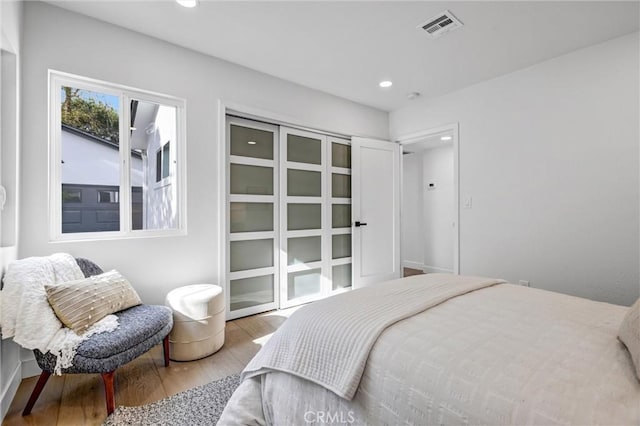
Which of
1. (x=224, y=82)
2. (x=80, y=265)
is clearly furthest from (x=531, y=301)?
(x=224, y=82)

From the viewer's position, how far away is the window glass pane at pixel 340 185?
3.85m

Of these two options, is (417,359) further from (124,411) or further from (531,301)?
(124,411)

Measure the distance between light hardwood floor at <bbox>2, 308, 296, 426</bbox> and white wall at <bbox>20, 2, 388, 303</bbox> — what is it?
57cm

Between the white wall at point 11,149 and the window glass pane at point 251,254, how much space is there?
159 cm

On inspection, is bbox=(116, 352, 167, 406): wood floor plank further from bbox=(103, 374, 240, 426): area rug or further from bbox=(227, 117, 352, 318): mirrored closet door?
bbox=(227, 117, 352, 318): mirrored closet door

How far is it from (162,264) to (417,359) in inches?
86.4

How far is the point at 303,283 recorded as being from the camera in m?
3.59

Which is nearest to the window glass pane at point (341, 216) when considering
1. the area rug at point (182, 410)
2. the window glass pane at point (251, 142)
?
the window glass pane at point (251, 142)

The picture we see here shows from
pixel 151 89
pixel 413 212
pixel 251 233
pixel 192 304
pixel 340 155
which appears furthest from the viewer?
pixel 413 212

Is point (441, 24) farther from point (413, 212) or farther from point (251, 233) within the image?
point (413, 212)

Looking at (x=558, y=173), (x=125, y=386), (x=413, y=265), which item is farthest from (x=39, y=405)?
(x=413, y=265)

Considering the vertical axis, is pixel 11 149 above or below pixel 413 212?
above

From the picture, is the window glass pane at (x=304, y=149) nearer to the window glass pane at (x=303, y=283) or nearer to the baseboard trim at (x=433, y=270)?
the window glass pane at (x=303, y=283)

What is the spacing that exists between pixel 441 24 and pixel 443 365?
2.35 meters
